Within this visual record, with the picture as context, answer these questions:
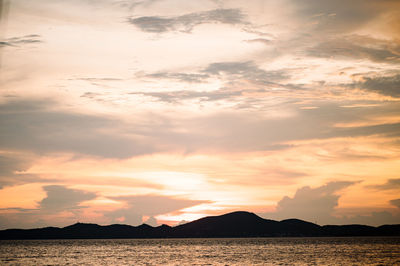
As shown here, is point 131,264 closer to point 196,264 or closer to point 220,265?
point 196,264

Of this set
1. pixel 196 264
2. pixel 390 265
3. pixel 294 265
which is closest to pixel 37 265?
pixel 196 264

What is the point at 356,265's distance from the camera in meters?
A: 104

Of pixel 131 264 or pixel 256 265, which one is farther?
pixel 131 264

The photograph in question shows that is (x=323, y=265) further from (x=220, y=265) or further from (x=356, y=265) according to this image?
(x=220, y=265)

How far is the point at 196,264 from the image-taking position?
11188 centimetres

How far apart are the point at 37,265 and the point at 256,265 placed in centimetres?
5856

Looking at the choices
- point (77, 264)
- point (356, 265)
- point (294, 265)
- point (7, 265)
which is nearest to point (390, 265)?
point (356, 265)

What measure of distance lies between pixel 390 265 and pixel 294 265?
73.8 ft

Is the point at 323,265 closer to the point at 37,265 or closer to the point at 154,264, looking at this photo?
the point at 154,264

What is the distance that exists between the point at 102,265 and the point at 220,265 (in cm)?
3243

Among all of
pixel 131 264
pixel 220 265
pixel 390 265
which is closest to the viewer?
pixel 390 265

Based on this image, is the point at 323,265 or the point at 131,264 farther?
the point at 131,264

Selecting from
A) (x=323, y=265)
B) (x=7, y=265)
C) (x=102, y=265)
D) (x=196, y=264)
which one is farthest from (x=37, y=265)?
(x=323, y=265)

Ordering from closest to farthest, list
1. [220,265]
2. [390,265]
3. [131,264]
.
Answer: [390,265] < [220,265] < [131,264]
